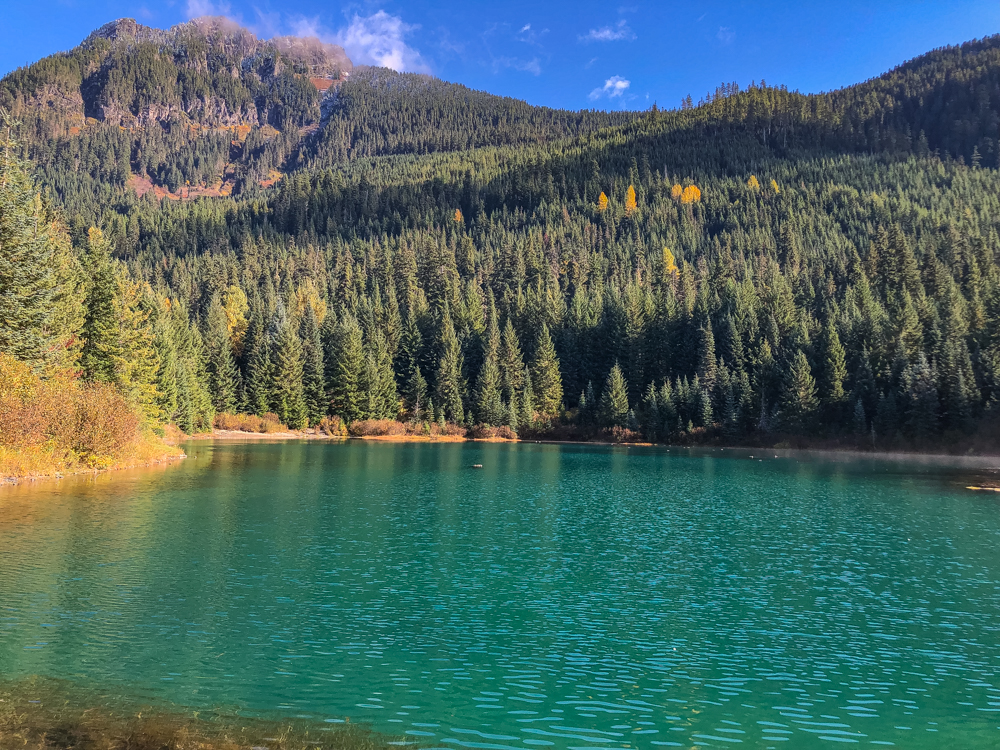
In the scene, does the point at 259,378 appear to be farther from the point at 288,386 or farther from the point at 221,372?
the point at 221,372

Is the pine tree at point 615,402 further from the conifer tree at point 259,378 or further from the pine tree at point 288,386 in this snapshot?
the conifer tree at point 259,378

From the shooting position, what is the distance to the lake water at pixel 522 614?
13.6m

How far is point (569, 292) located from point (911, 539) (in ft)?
445

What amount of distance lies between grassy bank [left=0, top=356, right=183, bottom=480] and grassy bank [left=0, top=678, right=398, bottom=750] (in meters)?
34.7

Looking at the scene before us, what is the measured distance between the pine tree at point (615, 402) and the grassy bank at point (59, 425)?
78690 mm

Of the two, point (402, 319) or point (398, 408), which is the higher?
Answer: point (402, 319)

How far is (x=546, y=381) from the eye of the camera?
125m

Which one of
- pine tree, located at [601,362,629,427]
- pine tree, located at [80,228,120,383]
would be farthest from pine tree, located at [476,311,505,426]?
pine tree, located at [80,228,120,383]

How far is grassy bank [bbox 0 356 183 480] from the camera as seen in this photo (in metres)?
41.3

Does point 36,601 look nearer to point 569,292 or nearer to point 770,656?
point 770,656

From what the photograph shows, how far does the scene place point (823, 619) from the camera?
20562 millimetres

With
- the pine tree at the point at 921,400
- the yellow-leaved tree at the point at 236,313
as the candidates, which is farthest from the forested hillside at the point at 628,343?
the yellow-leaved tree at the point at 236,313

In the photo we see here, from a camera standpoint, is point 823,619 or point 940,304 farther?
point 940,304

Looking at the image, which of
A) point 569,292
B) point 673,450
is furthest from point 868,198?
point 673,450
